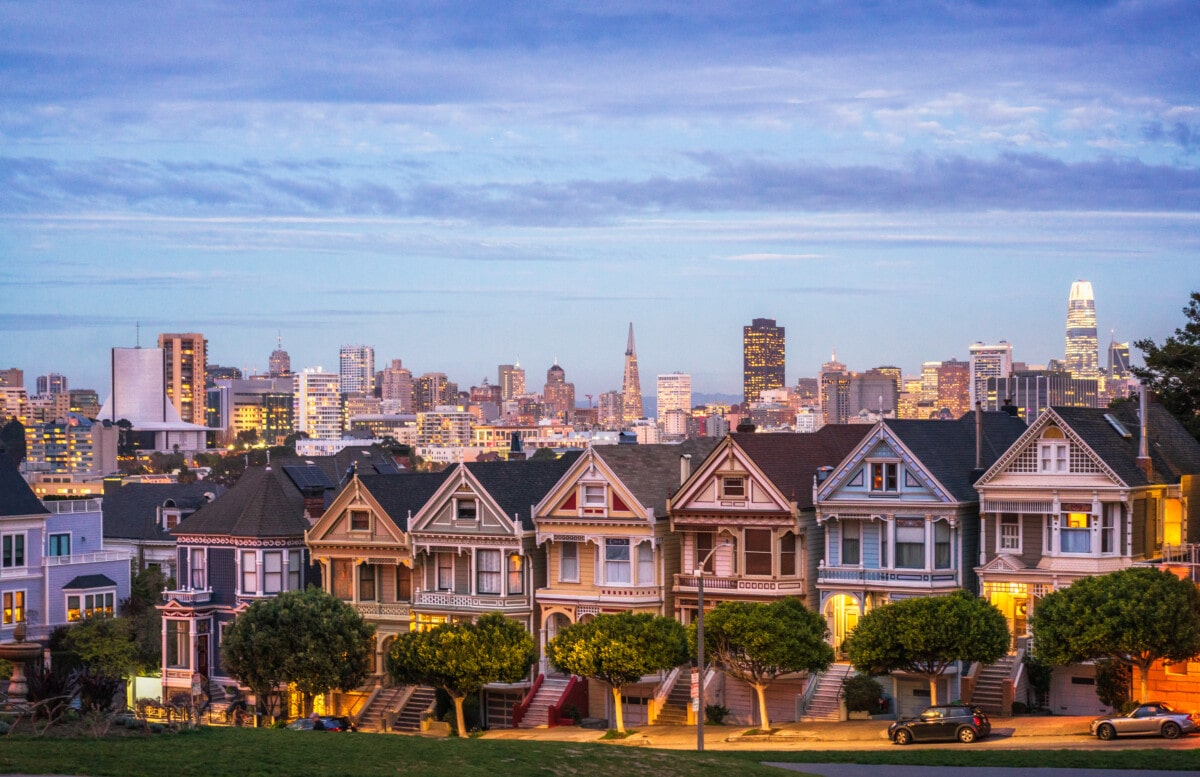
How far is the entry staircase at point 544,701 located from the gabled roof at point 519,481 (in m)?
6.06

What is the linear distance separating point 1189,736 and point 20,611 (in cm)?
5209

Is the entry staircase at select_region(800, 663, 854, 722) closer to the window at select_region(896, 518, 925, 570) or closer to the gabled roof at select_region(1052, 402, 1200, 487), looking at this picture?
the window at select_region(896, 518, 925, 570)

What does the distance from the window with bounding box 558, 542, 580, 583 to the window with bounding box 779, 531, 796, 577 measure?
832 cm

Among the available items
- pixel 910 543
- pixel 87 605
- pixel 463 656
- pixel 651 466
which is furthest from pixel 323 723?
pixel 87 605

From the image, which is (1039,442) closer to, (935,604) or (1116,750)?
(935,604)

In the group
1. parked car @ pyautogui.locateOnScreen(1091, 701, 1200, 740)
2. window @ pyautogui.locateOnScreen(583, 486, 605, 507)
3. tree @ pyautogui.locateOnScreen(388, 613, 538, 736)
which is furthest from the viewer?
window @ pyautogui.locateOnScreen(583, 486, 605, 507)

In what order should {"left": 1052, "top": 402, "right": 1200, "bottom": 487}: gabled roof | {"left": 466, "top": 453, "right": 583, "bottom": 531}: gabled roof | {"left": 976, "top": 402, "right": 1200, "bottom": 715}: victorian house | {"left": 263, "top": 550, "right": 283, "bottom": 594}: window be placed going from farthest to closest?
{"left": 263, "top": 550, "right": 283, "bottom": 594}: window < {"left": 466, "top": 453, "right": 583, "bottom": 531}: gabled roof < {"left": 1052, "top": 402, "right": 1200, "bottom": 487}: gabled roof < {"left": 976, "top": 402, "right": 1200, "bottom": 715}: victorian house

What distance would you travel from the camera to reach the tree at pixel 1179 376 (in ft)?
267

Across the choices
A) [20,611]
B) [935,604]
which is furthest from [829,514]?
[20,611]

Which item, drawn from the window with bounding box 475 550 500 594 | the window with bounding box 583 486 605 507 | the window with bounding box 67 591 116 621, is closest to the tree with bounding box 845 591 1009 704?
the window with bounding box 583 486 605 507

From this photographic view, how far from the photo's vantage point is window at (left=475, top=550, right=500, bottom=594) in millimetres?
72500

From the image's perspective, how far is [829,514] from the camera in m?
66.7

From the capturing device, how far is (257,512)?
78.7 m

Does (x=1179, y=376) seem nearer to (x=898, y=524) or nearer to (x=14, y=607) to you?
(x=898, y=524)
